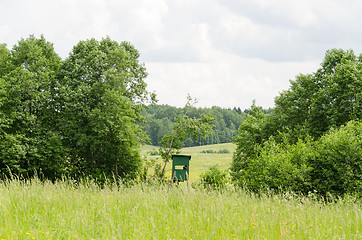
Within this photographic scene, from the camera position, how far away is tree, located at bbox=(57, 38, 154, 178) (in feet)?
89.6

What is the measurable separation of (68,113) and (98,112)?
12.2ft

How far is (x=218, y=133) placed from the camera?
11719 cm

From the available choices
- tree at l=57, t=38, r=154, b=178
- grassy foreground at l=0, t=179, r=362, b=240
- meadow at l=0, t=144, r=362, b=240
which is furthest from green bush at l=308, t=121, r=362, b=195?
tree at l=57, t=38, r=154, b=178

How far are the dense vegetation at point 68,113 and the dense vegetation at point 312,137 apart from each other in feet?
35.1

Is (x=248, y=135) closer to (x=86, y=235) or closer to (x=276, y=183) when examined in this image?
(x=276, y=183)

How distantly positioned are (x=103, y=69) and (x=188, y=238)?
2720 centimetres

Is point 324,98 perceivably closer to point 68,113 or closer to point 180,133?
point 180,133

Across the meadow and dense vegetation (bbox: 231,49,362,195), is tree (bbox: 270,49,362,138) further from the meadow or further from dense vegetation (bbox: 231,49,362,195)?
the meadow

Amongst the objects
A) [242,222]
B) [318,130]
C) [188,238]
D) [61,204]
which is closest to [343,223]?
[242,222]

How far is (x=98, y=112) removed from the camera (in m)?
26.7

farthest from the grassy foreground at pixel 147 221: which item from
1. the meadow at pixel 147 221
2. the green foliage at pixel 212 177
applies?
the green foliage at pixel 212 177

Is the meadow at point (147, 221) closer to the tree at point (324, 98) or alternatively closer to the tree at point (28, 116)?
the tree at point (324, 98)

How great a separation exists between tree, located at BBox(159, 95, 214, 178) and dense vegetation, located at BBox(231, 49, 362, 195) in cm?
354

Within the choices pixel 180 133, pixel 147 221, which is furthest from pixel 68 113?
pixel 147 221
